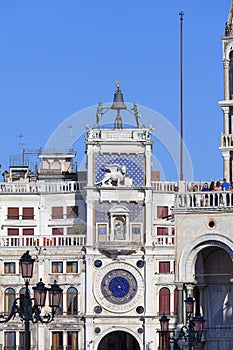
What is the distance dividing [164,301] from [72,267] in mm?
6035

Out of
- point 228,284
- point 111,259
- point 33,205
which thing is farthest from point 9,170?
point 228,284

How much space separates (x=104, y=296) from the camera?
96125 millimetres

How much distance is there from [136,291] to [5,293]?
806 cm

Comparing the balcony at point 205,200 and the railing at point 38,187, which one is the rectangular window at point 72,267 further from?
the balcony at point 205,200

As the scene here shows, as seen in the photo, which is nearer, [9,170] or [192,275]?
[192,275]

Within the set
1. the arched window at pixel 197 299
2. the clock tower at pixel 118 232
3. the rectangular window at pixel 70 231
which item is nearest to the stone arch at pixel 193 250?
the arched window at pixel 197 299

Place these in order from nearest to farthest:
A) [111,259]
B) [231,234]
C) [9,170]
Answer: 1. [231,234]
2. [111,259]
3. [9,170]

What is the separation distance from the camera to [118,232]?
96250 mm

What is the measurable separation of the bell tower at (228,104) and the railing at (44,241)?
21384 millimetres

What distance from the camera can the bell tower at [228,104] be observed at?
74.8 meters

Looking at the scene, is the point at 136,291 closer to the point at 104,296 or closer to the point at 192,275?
the point at 104,296

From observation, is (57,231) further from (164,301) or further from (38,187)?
(164,301)

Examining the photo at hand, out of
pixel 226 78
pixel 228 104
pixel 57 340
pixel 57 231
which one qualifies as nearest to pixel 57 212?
pixel 57 231

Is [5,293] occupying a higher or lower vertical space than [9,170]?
lower
